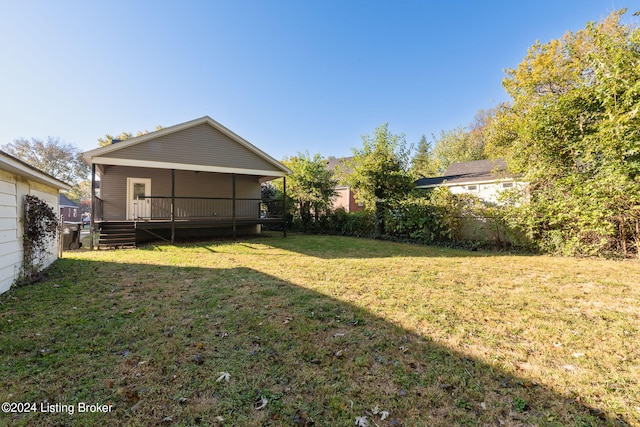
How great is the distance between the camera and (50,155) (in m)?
36.6

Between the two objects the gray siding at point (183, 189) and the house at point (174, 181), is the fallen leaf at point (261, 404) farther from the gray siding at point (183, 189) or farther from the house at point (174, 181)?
the gray siding at point (183, 189)

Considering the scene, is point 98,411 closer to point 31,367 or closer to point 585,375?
point 31,367

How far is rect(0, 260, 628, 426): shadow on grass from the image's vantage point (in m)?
1.98

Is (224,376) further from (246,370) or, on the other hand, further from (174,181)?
(174,181)

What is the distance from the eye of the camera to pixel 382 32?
12781 millimetres

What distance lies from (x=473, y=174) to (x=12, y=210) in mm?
16803

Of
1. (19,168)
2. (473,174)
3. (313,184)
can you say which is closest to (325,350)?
(19,168)

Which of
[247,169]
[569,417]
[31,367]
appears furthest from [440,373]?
[247,169]

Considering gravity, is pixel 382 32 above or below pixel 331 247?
above

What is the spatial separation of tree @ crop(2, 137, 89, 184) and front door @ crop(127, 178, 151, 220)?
31573mm

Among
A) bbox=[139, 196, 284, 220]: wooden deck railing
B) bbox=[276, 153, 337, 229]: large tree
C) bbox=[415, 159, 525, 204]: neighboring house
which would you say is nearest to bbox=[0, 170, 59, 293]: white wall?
bbox=[139, 196, 284, 220]: wooden deck railing

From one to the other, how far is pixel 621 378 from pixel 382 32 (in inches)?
577

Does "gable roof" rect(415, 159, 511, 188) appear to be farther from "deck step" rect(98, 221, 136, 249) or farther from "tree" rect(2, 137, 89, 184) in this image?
"tree" rect(2, 137, 89, 184)

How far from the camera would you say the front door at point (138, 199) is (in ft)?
40.8
